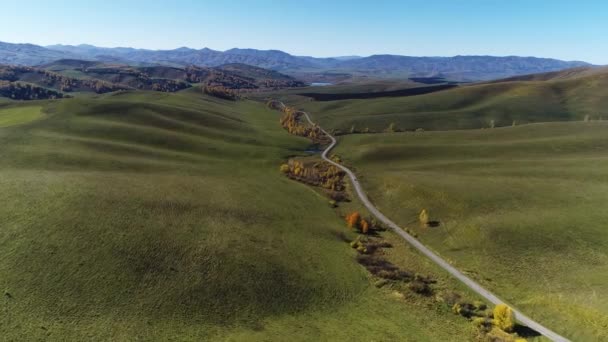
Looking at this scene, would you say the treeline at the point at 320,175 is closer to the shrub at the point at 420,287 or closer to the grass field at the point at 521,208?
the grass field at the point at 521,208

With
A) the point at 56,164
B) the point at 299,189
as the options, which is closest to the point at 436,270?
the point at 299,189

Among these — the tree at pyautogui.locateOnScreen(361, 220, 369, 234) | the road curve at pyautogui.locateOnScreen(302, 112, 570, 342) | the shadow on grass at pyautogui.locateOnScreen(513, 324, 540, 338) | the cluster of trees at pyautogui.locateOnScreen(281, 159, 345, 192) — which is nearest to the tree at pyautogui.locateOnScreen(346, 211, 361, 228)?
the tree at pyautogui.locateOnScreen(361, 220, 369, 234)

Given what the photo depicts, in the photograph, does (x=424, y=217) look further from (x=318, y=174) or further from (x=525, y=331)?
(x=318, y=174)

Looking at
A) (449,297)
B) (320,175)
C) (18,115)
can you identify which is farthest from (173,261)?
(18,115)

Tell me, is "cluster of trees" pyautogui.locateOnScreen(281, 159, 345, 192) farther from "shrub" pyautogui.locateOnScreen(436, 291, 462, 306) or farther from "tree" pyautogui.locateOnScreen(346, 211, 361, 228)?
"shrub" pyautogui.locateOnScreen(436, 291, 462, 306)

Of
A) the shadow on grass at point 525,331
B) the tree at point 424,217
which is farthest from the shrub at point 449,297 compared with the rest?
the tree at point 424,217

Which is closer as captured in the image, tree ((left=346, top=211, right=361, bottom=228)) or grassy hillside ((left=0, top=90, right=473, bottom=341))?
grassy hillside ((left=0, top=90, right=473, bottom=341))

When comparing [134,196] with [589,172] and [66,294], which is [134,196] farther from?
[589,172]
